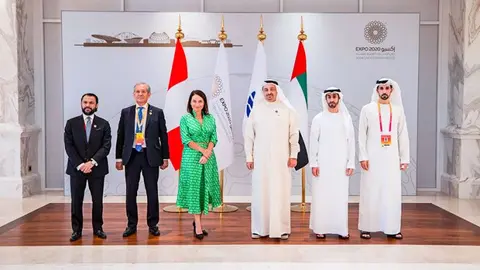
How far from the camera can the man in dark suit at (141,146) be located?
564 centimetres

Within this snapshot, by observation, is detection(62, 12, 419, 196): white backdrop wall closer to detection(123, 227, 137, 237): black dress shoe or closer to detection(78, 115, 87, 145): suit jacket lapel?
detection(123, 227, 137, 237): black dress shoe

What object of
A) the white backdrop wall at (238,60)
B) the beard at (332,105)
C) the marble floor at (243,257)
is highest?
the white backdrop wall at (238,60)

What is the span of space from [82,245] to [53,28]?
4678mm

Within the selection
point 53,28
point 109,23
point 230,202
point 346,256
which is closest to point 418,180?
point 230,202

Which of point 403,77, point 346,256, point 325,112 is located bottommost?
point 346,256

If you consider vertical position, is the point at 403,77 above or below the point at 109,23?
below

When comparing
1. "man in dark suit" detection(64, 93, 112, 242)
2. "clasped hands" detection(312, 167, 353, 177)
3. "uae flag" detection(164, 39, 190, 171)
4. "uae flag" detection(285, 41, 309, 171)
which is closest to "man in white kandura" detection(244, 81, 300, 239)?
"clasped hands" detection(312, 167, 353, 177)

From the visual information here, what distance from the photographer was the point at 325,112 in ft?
18.7

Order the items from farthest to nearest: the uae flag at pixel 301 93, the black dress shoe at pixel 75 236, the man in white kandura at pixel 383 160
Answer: the uae flag at pixel 301 93 < the man in white kandura at pixel 383 160 < the black dress shoe at pixel 75 236

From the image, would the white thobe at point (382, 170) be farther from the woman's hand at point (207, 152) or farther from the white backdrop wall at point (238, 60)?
the white backdrop wall at point (238, 60)

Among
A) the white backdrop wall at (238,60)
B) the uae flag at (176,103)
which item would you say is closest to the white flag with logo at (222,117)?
the uae flag at (176,103)

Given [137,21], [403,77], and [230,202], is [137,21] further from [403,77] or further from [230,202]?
[403,77]

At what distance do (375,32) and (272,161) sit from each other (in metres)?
3.85

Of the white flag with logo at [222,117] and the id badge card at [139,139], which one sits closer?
the id badge card at [139,139]
